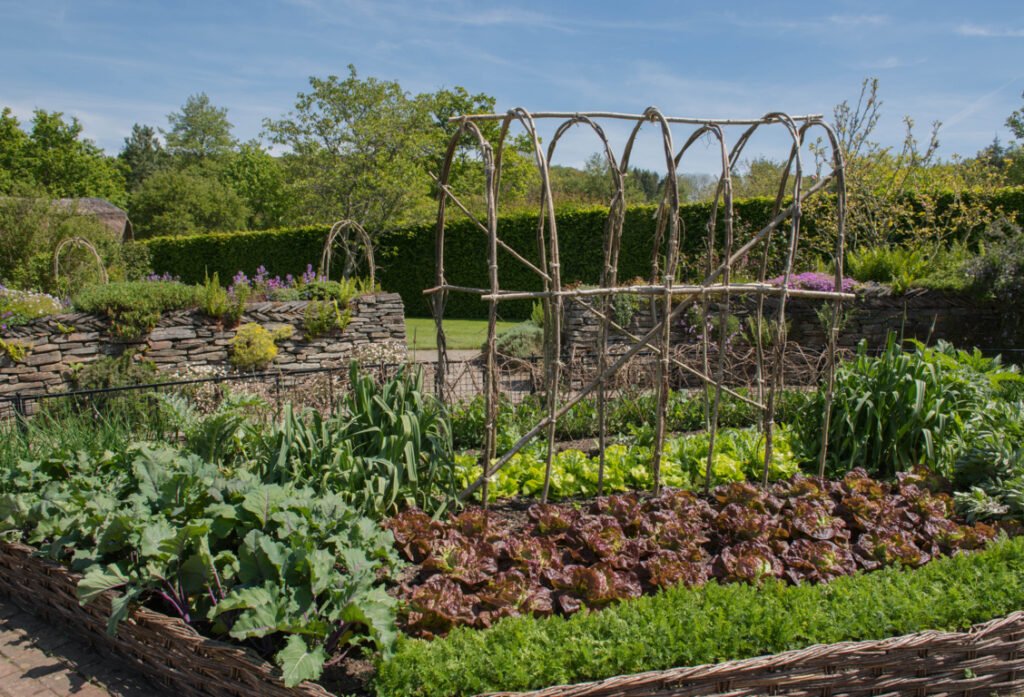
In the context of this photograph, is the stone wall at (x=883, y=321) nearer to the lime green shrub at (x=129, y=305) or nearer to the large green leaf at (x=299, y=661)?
the lime green shrub at (x=129, y=305)

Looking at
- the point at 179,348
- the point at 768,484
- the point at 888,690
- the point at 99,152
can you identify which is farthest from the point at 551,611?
the point at 99,152

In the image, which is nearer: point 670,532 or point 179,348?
point 670,532

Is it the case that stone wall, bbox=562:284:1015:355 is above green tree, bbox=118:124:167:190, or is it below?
below

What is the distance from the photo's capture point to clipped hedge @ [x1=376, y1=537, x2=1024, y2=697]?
257cm

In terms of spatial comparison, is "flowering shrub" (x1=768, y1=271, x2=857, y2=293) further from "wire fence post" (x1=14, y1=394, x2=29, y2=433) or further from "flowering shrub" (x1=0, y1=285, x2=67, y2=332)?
"flowering shrub" (x1=0, y1=285, x2=67, y2=332)

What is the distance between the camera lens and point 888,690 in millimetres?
2943

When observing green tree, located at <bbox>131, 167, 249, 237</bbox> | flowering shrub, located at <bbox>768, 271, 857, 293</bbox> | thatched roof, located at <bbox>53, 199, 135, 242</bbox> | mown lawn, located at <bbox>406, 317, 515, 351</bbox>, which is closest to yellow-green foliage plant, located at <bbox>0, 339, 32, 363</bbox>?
mown lawn, located at <bbox>406, 317, 515, 351</bbox>

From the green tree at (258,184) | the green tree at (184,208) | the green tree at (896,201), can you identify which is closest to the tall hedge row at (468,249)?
the green tree at (896,201)

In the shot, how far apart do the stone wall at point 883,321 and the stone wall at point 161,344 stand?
3.66 meters

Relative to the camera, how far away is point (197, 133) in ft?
201

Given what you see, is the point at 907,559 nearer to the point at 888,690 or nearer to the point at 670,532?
the point at 888,690

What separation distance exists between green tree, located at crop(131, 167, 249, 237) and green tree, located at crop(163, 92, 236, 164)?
2665 cm

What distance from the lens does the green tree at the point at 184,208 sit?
110ft

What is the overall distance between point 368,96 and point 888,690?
2074 centimetres
